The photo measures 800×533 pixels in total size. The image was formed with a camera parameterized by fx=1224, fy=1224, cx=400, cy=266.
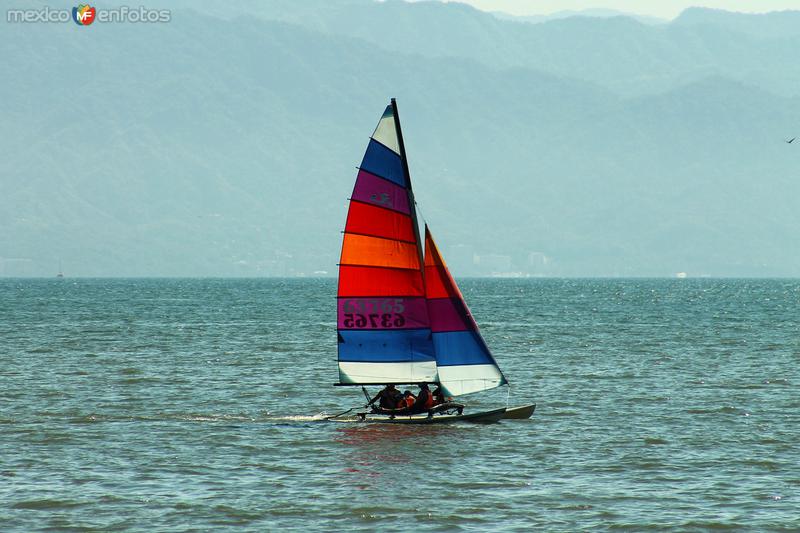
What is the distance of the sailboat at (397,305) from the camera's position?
39.1 meters

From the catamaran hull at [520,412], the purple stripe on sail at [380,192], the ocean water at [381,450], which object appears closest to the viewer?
the ocean water at [381,450]

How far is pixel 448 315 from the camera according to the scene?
39781 mm

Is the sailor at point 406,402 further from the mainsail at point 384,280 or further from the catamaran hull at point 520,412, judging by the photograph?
the catamaran hull at point 520,412

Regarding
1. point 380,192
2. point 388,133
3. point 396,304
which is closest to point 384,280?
point 396,304

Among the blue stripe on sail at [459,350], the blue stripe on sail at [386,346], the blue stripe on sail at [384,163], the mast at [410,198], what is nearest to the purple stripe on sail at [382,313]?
the blue stripe on sail at [386,346]

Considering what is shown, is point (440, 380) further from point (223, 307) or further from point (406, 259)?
point (223, 307)

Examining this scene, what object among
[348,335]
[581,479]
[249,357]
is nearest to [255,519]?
[581,479]

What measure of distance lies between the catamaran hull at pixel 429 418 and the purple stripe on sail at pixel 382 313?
3.06 meters

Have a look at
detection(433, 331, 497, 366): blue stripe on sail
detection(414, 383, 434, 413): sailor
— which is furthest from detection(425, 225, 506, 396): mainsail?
detection(414, 383, 434, 413): sailor

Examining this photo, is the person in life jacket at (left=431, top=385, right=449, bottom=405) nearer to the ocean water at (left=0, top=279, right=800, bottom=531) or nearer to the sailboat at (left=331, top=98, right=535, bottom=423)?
the sailboat at (left=331, top=98, right=535, bottom=423)

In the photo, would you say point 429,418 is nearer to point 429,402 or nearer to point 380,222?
point 429,402

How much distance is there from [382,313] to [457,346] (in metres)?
2.66

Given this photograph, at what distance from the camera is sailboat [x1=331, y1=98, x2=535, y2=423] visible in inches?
1538

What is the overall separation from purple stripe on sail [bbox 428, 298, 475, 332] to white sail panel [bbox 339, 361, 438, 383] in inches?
50.0
